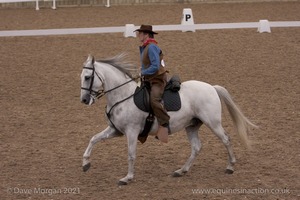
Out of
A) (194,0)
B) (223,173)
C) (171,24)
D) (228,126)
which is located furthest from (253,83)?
(194,0)

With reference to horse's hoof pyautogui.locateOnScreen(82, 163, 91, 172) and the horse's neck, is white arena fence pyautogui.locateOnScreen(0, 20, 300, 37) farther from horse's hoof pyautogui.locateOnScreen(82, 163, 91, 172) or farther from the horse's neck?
horse's hoof pyautogui.locateOnScreen(82, 163, 91, 172)

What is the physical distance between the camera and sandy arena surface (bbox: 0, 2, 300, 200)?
815 centimetres

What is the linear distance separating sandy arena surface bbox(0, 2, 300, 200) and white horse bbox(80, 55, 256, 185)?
38 cm

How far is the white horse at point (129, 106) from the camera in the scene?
26.8 ft

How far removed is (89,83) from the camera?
318 inches

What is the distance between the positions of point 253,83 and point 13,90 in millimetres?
4896

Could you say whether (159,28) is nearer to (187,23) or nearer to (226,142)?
(187,23)

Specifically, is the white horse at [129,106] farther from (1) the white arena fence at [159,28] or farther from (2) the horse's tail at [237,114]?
(1) the white arena fence at [159,28]

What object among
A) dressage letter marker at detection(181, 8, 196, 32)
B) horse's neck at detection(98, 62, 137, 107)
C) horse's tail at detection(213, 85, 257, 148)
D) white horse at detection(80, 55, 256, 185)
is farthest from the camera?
dressage letter marker at detection(181, 8, 196, 32)

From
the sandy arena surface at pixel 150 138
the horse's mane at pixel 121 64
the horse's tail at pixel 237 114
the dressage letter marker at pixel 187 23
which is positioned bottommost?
the sandy arena surface at pixel 150 138

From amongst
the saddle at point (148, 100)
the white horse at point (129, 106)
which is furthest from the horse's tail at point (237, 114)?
the saddle at point (148, 100)

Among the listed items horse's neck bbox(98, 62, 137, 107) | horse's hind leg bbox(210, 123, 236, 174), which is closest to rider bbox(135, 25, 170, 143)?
horse's neck bbox(98, 62, 137, 107)

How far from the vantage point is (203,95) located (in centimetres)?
849

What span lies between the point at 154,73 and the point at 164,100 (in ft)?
1.24
